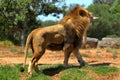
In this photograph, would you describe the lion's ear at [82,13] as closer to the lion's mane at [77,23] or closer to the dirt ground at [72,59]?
the lion's mane at [77,23]

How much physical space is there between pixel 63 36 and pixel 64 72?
1.03 m

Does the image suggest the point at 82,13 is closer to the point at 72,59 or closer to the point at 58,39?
the point at 58,39

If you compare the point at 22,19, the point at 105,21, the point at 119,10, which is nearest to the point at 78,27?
the point at 22,19

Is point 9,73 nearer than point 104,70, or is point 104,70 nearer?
point 104,70

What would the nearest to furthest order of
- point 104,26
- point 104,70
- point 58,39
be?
1. point 104,70
2. point 58,39
3. point 104,26

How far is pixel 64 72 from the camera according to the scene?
10.3m

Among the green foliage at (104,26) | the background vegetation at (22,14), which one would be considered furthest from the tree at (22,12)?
the green foliage at (104,26)

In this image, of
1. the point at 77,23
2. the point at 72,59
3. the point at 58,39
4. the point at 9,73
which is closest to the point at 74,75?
the point at 58,39

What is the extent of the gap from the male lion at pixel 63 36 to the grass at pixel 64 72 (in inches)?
10.6

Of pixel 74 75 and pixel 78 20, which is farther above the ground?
pixel 78 20

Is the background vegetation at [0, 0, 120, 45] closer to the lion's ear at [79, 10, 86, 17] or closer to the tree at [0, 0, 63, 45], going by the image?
the tree at [0, 0, 63, 45]

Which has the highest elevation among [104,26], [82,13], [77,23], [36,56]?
[82,13]

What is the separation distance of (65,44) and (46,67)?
40.0 inches

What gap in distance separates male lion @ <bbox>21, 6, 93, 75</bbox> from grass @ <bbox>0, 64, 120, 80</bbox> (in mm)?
268
